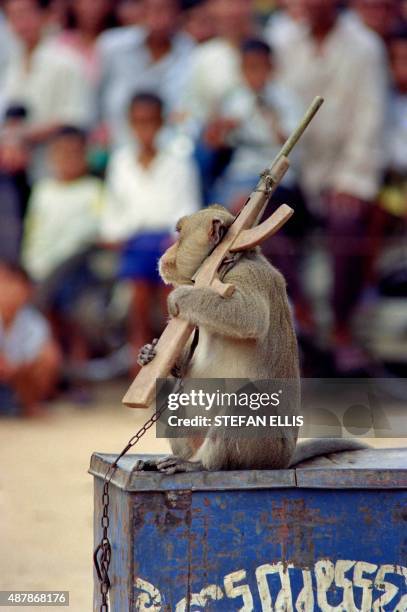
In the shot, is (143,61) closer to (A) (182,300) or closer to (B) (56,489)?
(B) (56,489)

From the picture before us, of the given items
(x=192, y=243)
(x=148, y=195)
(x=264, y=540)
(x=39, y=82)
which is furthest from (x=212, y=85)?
(x=264, y=540)

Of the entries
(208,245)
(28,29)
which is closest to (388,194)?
(28,29)

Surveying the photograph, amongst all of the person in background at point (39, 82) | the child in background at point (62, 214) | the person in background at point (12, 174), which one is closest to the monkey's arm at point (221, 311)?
the child in background at point (62, 214)

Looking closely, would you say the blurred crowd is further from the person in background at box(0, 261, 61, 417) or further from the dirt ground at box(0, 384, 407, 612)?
the dirt ground at box(0, 384, 407, 612)

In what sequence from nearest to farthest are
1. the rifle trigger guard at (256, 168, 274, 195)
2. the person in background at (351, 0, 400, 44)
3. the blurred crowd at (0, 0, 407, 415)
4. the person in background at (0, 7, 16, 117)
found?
the rifle trigger guard at (256, 168, 274, 195) < the blurred crowd at (0, 0, 407, 415) < the person in background at (351, 0, 400, 44) < the person in background at (0, 7, 16, 117)

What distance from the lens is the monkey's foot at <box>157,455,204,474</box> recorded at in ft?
13.9

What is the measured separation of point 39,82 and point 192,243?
229 inches

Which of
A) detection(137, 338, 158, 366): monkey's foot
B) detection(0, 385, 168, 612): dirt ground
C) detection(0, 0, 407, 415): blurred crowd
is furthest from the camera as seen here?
detection(0, 0, 407, 415): blurred crowd

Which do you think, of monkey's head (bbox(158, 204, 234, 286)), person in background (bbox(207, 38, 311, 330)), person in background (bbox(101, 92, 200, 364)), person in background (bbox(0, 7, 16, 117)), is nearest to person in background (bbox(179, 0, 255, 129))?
person in background (bbox(207, 38, 311, 330))

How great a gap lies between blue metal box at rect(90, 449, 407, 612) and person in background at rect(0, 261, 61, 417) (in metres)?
5.18

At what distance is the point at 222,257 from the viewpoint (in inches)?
177

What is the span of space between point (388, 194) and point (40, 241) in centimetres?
273

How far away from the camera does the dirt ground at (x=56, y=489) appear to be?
18.6 ft

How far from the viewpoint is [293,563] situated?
4.17 metres
